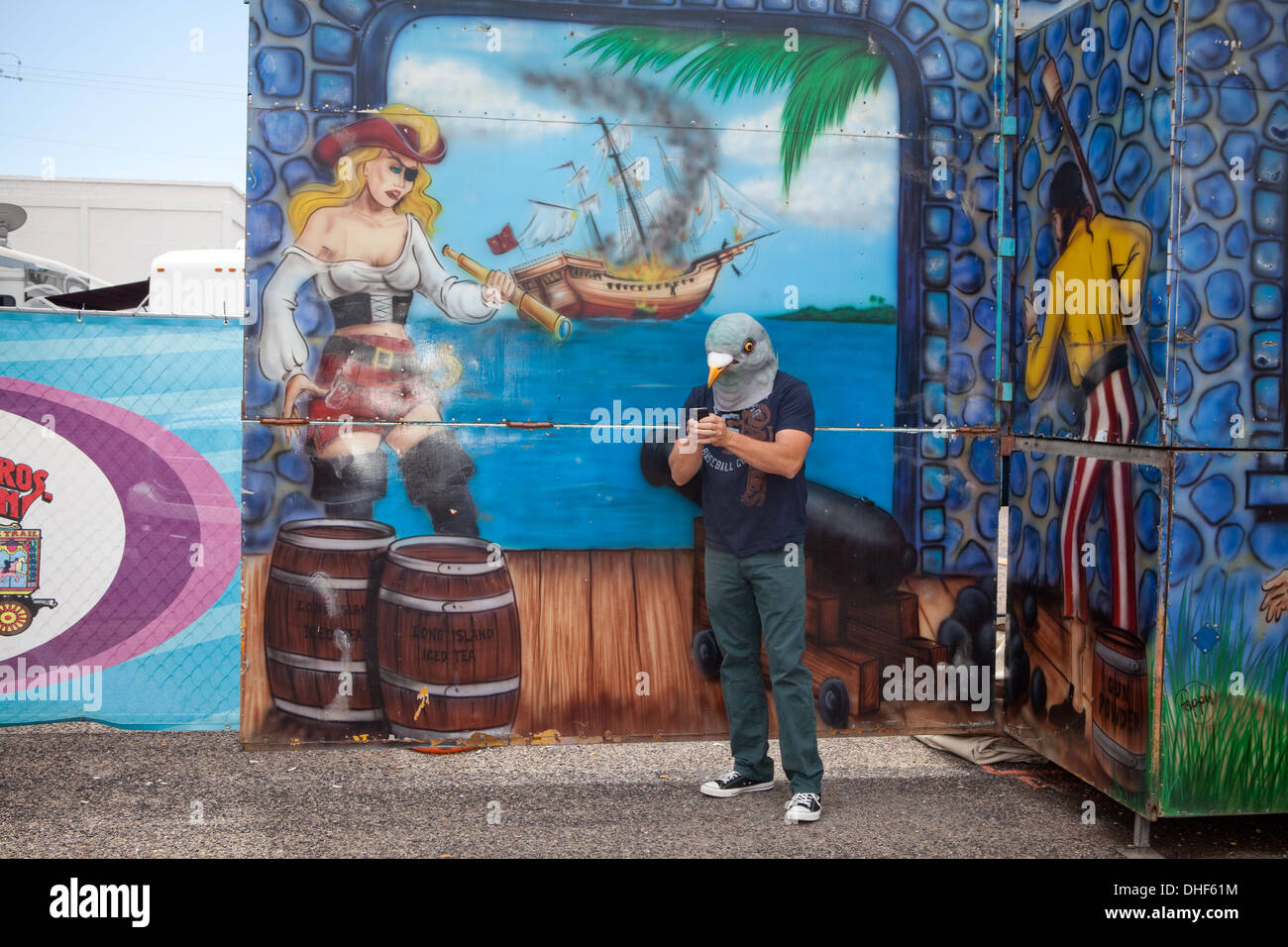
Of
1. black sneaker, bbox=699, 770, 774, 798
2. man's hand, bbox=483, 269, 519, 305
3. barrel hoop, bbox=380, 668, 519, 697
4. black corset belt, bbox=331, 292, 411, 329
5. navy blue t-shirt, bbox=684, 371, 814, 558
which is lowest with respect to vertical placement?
black sneaker, bbox=699, 770, 774, 798

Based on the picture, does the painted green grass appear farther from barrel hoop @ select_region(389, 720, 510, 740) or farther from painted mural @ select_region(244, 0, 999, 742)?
barrel hoop @ select_region(389, 720, 510, 740)

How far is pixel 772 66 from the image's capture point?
5.16m

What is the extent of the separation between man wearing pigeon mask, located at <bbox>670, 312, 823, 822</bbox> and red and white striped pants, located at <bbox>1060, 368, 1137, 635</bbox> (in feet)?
4.10

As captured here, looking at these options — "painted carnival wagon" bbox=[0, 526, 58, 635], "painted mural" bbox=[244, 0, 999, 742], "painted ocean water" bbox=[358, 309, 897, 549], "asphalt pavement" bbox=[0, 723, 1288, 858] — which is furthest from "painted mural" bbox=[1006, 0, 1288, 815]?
"painted carnival wagon" bbox=[0, 526, 58, 635]

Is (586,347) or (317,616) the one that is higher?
(586,347)

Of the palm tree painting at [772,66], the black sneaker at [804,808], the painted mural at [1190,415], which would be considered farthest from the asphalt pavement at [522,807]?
the palm tree painting at [772,66]

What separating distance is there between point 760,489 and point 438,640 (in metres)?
1.69

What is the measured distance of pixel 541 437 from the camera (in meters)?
5.09

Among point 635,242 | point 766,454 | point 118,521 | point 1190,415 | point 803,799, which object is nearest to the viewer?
point 1190,415

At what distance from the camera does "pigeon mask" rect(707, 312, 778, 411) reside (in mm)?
4609
